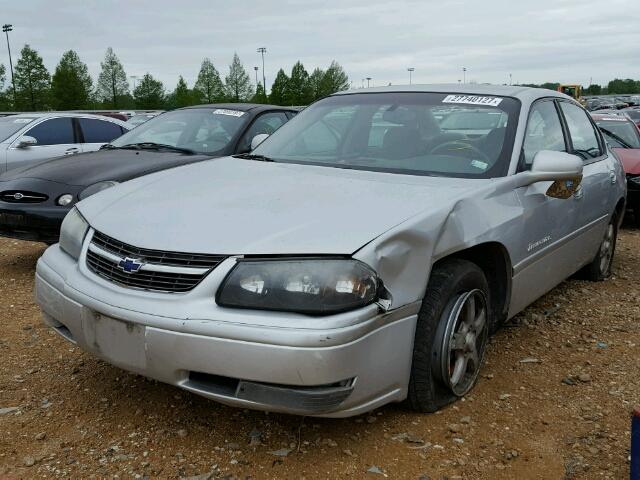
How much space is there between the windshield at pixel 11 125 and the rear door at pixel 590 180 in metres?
7.18

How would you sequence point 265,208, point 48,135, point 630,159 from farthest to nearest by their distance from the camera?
point 48,135 → point 630,159 → point 265,208

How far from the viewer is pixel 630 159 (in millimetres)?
7941

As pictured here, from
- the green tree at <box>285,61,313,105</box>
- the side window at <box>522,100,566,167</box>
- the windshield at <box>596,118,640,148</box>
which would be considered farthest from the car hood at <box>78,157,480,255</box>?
the green tree at <box>285,61,313,105</box>

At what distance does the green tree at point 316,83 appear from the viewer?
81100mm

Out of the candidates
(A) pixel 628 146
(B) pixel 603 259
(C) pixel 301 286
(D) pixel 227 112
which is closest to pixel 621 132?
(A) pixel 628 146

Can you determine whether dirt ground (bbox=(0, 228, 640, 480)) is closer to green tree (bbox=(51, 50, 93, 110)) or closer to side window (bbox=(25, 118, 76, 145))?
side window (bbox=(25, 118, 76, 145))

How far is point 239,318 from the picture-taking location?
222 centimetres

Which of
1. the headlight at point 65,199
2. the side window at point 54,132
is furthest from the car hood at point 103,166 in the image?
the side window at point 54,132

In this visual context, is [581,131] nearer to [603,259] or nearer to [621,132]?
[603,259]

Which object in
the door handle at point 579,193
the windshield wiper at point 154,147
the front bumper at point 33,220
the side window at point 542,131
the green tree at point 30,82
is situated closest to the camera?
the side window at point 542,131

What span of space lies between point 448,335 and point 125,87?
3038 inches

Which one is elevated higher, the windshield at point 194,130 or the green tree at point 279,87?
the green tree at point 279,87

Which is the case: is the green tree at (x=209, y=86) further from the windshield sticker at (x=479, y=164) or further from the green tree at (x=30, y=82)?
the windshield sticker at (x=479, y=164)

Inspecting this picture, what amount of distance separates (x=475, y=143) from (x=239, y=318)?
71.9 inches
